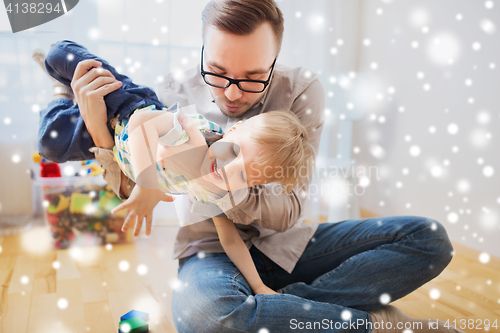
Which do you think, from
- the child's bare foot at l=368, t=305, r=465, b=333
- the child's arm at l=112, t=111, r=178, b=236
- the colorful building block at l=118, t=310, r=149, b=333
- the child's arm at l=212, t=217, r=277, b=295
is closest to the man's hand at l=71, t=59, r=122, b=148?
the child's arm at l=112, t=111, r=178, b=236

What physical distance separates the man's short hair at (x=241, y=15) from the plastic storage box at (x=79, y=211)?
46.0 inches

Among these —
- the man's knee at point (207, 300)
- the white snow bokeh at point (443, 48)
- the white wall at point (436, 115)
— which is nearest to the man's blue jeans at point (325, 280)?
the man's knee at point (207, 300)

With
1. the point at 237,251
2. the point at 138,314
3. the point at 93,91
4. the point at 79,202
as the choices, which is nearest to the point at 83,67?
the point at 93,91

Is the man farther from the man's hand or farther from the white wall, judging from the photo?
the white wall

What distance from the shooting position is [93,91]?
3.06 feet

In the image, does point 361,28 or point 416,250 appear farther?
point 361,28

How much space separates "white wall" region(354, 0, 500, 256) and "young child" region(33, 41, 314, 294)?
1.17 meters

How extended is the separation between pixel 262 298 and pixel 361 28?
216cm

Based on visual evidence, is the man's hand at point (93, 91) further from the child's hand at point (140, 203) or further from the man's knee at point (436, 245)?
the man's knee at point (436, 245)

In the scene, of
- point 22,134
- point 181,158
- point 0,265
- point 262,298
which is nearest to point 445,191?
point 262,298

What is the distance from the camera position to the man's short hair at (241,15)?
0.90 metres

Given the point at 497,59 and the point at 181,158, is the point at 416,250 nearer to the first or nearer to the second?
the point at 181,158

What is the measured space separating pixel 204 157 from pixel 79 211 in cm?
119

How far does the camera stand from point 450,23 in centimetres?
182
